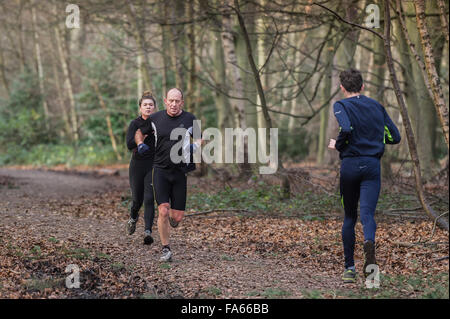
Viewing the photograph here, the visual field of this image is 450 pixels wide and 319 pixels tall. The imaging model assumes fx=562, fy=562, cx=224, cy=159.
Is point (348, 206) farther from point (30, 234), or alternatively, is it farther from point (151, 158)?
point (30, 234)

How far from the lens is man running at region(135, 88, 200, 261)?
23.7 ft

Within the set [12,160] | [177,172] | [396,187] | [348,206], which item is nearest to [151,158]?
[177,172]

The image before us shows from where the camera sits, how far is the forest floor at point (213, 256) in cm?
580

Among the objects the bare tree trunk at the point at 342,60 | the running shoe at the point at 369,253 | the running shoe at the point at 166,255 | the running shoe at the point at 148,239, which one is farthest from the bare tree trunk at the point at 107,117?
the running shoe at the point at 369,253

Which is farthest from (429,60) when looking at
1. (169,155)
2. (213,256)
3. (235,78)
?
(235,78)

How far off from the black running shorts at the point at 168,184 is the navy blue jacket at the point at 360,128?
7.59 feet

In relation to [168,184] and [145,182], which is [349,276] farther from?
[145,182]

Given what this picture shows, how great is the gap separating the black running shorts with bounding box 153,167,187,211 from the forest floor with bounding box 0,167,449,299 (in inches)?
33.0

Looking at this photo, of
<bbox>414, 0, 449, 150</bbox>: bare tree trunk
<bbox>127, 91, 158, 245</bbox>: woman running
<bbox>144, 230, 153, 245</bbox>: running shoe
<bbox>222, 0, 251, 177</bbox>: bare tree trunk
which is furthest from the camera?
<bbox>222, 0, 251, 177</bbox>: bare tree trunk

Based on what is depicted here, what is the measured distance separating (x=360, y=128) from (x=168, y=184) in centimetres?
269

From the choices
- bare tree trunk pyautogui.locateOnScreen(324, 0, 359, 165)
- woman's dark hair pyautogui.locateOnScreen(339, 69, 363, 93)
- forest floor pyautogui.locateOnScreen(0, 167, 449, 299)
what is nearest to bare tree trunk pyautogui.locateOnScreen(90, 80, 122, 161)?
bare tree trunk pyautogui.locateOnScreen(324, 0, 359, 165)

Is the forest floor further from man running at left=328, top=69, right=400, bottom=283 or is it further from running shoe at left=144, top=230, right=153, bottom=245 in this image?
man running at left=328, top=69, right=400, bottom=283

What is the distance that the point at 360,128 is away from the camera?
585 cm

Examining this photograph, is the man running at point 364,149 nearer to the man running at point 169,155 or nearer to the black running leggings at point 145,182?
the man running at point 169,155
